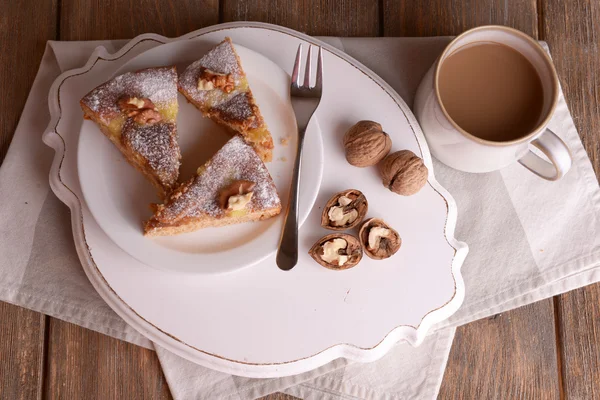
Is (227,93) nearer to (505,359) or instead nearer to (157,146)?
(157,146)

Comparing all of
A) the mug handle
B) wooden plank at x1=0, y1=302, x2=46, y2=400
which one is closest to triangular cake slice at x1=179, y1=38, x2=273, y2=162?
the mug handle

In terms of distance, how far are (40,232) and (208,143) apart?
0.59 m

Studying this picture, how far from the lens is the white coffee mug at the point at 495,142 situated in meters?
1.44

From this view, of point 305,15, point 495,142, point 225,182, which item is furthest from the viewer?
point 305,15

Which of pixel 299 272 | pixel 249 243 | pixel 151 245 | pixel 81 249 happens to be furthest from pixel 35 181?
pixel 299 272

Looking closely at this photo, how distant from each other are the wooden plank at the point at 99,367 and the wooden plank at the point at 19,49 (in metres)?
0.63

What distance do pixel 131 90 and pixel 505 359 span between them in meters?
1.43

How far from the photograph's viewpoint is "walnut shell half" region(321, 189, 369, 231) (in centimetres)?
154

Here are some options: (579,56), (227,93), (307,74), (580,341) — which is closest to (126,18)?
(227,93)

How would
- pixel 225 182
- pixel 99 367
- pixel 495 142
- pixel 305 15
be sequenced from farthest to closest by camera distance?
pixel 305 15
pixel 99 367
pixel 225 182
pixel 495 142

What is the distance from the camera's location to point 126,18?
175cm

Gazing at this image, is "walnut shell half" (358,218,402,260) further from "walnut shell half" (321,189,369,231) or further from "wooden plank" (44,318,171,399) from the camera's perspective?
"wooden plank" (44,318,171,399)

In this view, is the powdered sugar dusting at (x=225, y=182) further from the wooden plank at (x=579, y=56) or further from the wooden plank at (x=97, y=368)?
the wooden plank at (x=579, y=56)

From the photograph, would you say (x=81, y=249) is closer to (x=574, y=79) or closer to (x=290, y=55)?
(x=290, y=55)
